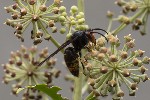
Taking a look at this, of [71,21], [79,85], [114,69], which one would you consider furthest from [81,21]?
[79,85]

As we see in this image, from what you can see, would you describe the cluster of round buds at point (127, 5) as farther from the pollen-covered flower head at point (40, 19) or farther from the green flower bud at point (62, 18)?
the green flower bud at point (62, 18)

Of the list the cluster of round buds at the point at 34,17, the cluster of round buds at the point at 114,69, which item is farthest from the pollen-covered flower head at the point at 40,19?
the cluster of round buds at the point at 114,69

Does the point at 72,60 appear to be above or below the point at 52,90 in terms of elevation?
above

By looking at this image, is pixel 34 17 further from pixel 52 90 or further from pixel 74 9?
pixel 52 90

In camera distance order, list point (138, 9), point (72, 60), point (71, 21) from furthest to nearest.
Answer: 1. point (138, 9)
2. point (72, 60)
3. point (71, 21)

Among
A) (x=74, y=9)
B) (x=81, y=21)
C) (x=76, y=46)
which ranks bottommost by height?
(x=76, y=46)

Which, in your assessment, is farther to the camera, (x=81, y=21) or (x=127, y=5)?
(x=127, y=5)

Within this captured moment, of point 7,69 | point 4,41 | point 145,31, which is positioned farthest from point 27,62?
point 4,41
